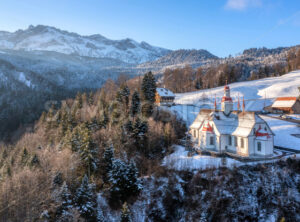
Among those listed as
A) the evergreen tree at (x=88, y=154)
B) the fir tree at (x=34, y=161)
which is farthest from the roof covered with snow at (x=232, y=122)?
the fir tree at (x=34, y=161)

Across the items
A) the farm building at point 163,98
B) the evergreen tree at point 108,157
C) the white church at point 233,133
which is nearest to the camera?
the white church at point 233,133

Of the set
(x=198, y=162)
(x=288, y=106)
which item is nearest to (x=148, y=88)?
(x=198, y=162)

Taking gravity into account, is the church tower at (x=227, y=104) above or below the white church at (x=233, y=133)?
above

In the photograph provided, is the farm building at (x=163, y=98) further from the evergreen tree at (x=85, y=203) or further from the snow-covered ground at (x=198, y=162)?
the evergreen tree at (x=85, y=203)

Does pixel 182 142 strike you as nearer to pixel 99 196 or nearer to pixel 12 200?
pixel 99 196

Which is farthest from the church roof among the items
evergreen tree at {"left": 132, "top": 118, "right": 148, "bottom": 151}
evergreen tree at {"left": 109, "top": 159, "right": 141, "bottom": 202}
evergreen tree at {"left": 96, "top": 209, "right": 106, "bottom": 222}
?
evergreen tree at {"left": 96, "top": 209, "right": 106, "bottom": 222}

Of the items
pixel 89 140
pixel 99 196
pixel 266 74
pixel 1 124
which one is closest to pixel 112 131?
pixel 89 140
